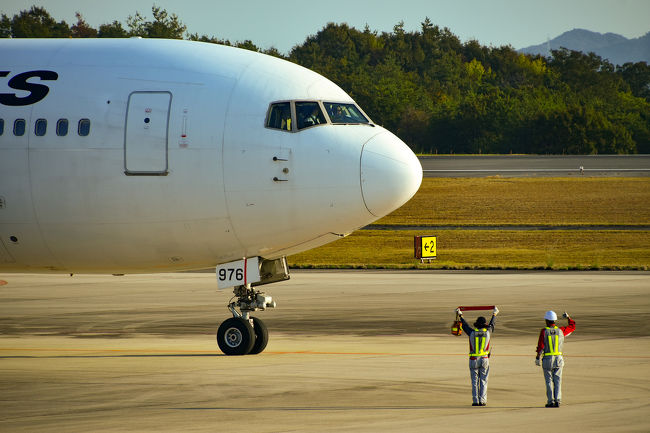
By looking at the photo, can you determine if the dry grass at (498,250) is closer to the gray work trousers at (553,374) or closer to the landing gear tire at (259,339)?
the landing gear tire at (259,339)

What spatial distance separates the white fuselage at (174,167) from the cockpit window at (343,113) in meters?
0.29

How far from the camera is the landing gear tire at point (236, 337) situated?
21.4 metres

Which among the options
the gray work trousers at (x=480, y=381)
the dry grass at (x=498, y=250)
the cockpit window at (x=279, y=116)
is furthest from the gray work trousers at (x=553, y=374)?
the dry grass at (x=498, y=250)

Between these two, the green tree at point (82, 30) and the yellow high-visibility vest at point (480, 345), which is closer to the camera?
the yellow high-visibility vest at point (480, 345)

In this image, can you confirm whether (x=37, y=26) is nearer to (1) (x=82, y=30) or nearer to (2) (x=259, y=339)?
(1) (x=82, y=30)

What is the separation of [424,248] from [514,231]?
12.9 metres

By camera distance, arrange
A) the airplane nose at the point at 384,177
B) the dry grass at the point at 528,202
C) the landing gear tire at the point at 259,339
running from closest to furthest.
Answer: the airplane nose at the point at 384,177 < the landing gear tire at the point at 259,339 < the dry grass at the point at 528,202

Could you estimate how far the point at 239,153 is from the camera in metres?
19.8

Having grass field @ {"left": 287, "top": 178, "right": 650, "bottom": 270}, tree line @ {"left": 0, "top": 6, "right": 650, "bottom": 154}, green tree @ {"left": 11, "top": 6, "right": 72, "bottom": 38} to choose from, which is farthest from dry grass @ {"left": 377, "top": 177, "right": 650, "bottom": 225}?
green tree @ {"left": 11, "top": 6, "right": 72, "bottom": 38}

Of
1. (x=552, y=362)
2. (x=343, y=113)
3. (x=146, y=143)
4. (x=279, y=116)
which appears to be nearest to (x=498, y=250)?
(x=343, y=113)

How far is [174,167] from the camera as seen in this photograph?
19.8 metres

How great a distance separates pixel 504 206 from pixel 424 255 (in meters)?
23.6

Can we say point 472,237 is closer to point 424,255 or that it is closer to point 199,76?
point 424,255

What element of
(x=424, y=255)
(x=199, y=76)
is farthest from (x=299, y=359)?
(x=424, y=255)
